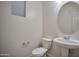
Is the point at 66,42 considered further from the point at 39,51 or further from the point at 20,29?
the point at 20,29

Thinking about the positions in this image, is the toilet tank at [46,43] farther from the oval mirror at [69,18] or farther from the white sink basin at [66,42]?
the oval mirror at [69,18]

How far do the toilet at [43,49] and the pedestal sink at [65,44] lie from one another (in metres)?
0.13

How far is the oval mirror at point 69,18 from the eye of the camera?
71.7 inches

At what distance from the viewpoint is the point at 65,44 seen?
1.69 meters

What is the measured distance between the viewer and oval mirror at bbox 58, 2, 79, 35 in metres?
1.82

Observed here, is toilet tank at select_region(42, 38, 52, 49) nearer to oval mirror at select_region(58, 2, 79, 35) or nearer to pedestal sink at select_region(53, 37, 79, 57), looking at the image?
pedestal sink at select_region(53, 37, 79, 57)

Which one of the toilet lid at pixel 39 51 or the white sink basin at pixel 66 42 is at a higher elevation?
the white sink basin at pixel 66 42

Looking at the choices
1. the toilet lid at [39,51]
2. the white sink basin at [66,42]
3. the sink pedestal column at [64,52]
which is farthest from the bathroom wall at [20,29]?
the sink pedestal column at [64,52]

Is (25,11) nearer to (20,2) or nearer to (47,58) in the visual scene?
(20,2)

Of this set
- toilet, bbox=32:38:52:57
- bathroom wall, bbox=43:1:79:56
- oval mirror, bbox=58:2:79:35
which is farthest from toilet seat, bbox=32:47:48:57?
oval mirror, bbox=58:2:79:35

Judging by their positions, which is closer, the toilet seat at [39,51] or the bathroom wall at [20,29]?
the bathroom wall at [20,29]

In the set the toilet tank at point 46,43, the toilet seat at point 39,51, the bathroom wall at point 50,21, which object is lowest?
the toilet seat at point 39,51

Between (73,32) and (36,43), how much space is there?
690 mm

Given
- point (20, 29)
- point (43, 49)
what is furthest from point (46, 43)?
point (20, 29)
